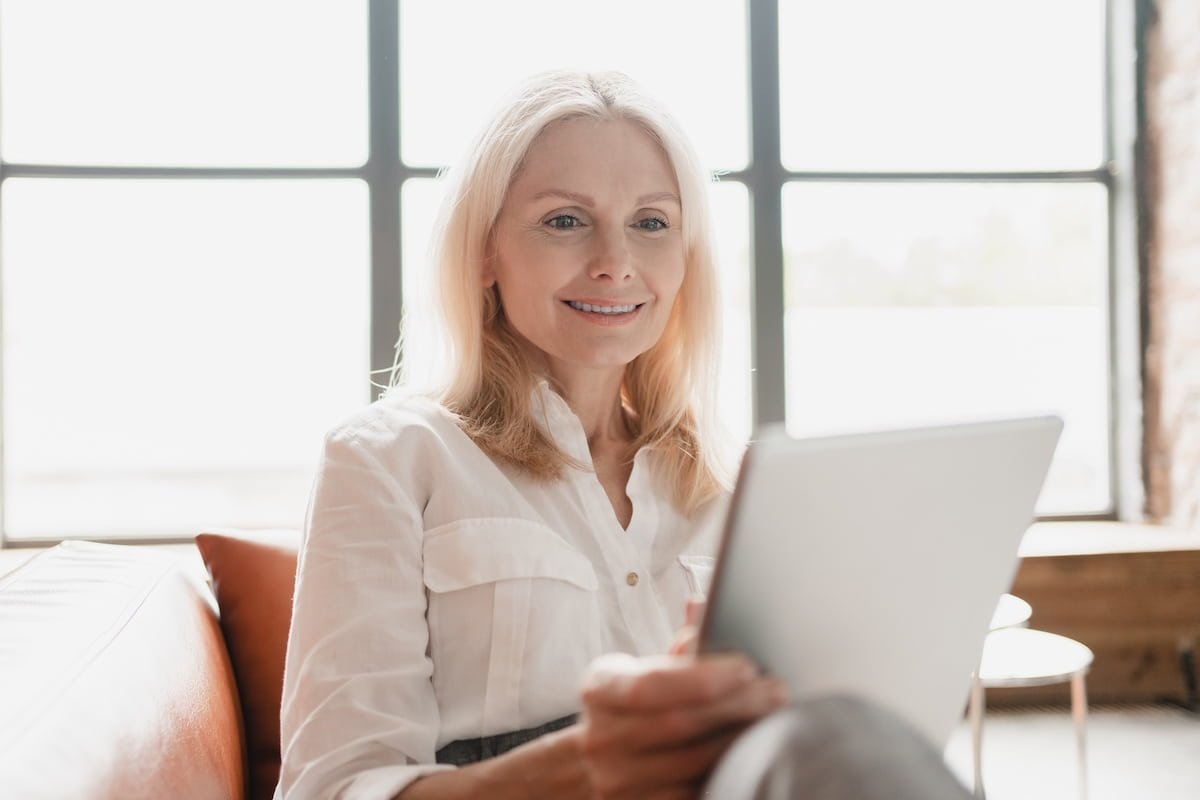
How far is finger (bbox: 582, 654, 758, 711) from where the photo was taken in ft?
1.82

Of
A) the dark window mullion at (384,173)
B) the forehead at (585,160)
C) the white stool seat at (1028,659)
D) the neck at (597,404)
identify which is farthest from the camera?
the dark window mullion at (384,173)

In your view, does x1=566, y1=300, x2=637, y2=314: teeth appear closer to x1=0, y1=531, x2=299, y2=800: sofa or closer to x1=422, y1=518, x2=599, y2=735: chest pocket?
x1=422, y1=518, x2=599, y2=735: chest pocket

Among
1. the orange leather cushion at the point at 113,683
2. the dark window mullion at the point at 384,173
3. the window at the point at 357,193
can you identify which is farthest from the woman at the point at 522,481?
the window at the point at 357,193

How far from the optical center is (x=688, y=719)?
56 cm

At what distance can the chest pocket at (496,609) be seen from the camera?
1089 mm

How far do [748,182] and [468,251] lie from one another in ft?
5.99

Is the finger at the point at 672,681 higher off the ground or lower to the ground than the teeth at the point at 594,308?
lower

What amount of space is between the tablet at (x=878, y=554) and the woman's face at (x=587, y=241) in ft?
1.97

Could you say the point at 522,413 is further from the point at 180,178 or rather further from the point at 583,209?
the point at 180,178

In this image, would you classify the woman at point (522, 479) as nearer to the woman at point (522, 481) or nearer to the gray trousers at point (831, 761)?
the woman at point (522, 481)

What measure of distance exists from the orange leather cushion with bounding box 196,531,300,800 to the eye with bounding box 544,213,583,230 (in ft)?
2.19

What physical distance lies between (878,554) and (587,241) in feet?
2.35

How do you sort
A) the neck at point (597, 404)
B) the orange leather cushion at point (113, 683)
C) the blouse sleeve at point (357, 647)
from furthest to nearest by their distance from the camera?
the neck at point (597, 404) → the blouse sleeve at point (357, 647) → the orange leather cushion at point (113, 683)

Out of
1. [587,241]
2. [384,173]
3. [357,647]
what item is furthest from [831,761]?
[384,173]
